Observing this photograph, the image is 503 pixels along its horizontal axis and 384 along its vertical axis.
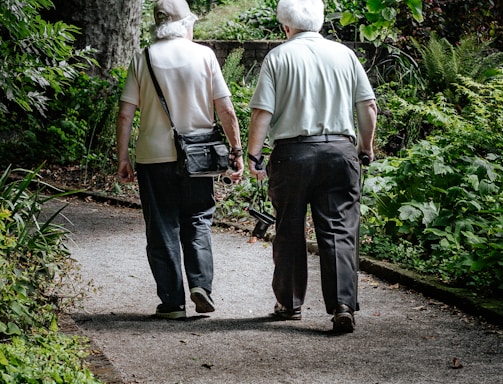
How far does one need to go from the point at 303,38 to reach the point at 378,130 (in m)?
6.32

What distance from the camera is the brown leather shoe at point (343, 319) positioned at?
562 centimetres

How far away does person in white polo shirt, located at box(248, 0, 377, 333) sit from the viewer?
221 inches

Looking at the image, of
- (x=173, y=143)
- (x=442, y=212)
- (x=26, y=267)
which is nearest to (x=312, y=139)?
(x=173, y=143)

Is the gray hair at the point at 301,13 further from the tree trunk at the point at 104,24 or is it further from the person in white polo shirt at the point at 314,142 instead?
the tree trunk at the point at 104,24

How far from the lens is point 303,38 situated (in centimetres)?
571

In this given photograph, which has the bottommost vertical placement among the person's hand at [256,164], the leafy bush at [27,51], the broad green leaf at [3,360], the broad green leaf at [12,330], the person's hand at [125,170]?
the broad green leaf at [12,330]

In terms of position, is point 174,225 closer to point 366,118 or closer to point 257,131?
point 257,131

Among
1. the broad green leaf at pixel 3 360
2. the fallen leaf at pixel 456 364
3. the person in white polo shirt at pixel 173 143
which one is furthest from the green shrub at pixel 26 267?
the fallen leaf at pixel 456 364

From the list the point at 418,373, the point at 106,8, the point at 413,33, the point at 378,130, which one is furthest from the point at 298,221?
the point at 413,33

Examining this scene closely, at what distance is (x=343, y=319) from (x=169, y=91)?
67.6 inches

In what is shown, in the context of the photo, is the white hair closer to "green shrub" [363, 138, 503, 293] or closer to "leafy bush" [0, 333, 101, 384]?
"leafy bush" [0, 333, 101, 384]

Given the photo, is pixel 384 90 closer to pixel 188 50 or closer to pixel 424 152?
pixel 424 152

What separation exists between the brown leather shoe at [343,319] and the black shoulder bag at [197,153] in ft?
3.66

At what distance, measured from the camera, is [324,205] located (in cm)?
572
